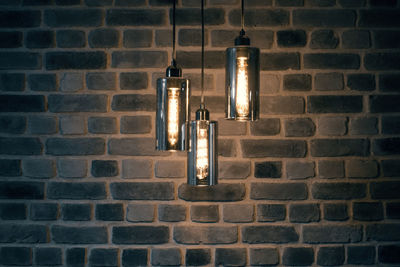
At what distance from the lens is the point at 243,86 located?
109 cm

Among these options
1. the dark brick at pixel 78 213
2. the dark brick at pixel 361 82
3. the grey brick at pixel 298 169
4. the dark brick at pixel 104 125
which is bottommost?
the dark brick at pixel 78 213

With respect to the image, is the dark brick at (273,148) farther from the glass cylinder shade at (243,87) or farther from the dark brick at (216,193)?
the glass cylinder shade at (243,87)

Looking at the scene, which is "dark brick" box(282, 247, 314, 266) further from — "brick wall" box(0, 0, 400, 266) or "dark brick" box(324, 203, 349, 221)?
"dark brick" box(324, 203, 349, 221)

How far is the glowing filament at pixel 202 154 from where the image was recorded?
1.09m

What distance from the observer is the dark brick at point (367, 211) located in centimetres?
141

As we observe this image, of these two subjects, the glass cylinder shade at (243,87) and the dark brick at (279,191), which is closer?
the glass cylinder shade at (243,87)

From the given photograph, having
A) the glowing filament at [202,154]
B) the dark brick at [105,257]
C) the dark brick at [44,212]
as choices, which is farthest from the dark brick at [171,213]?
the dark brick at [44,212]

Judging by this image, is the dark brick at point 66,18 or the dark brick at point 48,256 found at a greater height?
the dark brick at point 66,18

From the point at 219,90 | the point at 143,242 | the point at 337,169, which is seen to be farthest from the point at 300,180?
the point at 143,242

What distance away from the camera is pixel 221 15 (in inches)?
55.3

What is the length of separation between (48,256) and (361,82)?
163 cm

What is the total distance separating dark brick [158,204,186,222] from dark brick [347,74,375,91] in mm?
946

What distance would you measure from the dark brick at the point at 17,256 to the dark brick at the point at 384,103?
1698mm

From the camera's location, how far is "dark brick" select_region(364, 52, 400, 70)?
4.64ft
